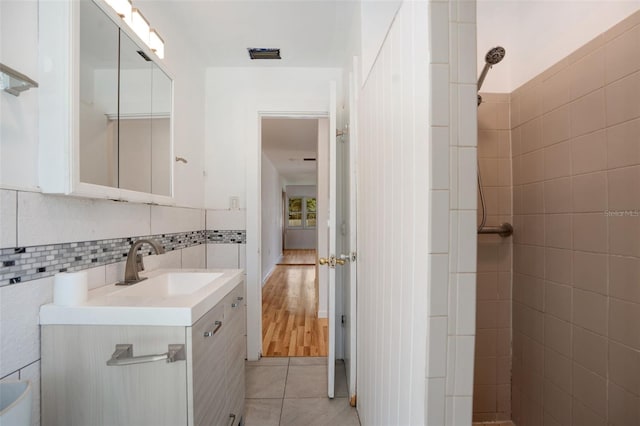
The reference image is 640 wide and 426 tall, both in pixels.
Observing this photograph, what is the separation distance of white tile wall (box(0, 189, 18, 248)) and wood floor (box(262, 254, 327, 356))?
193cm

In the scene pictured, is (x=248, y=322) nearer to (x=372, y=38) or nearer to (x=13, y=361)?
(x=13, y=361)

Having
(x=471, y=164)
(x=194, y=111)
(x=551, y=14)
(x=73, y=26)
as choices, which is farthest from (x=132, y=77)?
(x=551, y=14)

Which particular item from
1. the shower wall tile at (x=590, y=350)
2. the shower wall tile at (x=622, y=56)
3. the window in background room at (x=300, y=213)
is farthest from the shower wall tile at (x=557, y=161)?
the window in background room at (x=300, y=213)

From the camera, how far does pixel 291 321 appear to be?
9.79 ft

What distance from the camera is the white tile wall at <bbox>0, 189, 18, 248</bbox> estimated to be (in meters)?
0.72

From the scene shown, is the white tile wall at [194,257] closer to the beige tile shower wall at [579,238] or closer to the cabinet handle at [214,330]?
the cabinet handle at [214,330]

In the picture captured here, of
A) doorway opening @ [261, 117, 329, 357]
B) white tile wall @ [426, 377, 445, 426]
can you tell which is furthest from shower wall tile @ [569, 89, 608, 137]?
doorway opening @ [261, 117, 329, 357]

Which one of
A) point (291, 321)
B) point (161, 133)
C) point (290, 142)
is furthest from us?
point (290, 142)

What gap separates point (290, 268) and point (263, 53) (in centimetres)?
506

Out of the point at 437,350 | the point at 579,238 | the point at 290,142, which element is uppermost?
the point at 290,142

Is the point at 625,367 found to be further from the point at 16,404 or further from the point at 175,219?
the point at 175,219

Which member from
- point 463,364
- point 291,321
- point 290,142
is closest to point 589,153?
point 463,364

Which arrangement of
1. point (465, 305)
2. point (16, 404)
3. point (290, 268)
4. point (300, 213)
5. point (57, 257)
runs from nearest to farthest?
point (16, 404), point (465, 305), point (57, 257), point (290, 268), point (300, 213)

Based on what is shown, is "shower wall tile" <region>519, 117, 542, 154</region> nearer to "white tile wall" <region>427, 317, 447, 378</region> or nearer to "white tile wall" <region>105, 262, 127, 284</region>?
"white tile wall" <region>427, 317, 447, 378</region>
